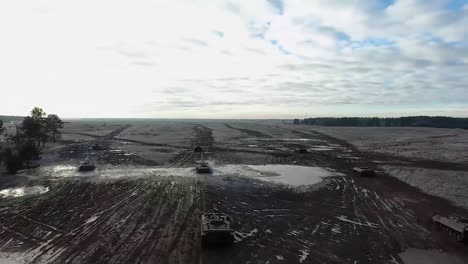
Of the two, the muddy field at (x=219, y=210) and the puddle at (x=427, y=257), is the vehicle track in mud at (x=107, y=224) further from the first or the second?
the puddle at (x=427, y=257)

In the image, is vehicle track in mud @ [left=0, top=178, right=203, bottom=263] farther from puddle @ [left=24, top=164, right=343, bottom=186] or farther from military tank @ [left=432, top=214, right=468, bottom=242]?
military tank @ [left=432, top=214, right=468, bottom=242]

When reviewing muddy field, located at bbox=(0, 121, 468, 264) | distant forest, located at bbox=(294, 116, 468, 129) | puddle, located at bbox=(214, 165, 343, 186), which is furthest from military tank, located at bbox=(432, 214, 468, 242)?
distant forest, located at bbox=(294, 116, 468, 129)

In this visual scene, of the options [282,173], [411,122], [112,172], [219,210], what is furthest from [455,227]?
[411,122]

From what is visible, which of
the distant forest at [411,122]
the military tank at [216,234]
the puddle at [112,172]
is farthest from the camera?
the distant forest at [411,122]

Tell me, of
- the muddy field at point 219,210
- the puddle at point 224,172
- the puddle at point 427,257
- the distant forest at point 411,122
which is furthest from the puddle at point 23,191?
the distant forest at point 411,122

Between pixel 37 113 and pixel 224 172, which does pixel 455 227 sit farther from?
pixel 37 113

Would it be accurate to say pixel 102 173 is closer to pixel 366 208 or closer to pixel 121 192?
pixel 121 192

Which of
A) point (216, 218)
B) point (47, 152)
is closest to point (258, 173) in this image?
point (216, 218)
